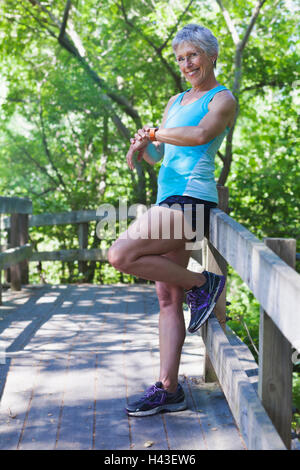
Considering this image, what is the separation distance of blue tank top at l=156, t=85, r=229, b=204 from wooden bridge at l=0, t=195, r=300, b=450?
6.9 inches

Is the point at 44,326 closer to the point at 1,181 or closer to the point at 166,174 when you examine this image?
the point at 166,174

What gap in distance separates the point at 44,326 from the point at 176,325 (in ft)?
7.03

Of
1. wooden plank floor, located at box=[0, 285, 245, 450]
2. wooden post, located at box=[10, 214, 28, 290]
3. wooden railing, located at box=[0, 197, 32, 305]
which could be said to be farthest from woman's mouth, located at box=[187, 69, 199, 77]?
wooden post, located at box=[10, 214, 28, 290]

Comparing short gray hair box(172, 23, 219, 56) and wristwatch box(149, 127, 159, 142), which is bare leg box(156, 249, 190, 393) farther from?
short gray hair box(172, 23, 219, 56)

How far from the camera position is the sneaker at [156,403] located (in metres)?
2.67

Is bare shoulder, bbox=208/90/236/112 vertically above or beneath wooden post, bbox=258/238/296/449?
above

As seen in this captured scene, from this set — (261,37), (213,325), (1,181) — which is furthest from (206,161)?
(1,181)

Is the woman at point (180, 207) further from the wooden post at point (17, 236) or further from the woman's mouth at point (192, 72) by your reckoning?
the wooden post at point (17, 236)

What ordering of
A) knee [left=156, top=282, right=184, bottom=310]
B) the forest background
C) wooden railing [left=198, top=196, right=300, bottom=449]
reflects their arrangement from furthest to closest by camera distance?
the forest background
knee [left=156, top=282, right=184, bottom=310]
wooden railing [left=198, top=196, right=300, bottom=449]

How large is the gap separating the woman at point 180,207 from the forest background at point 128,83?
19.1 feet

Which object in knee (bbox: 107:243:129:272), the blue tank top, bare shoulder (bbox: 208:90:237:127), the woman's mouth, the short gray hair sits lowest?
knee (bbox: 107:243:129:272)

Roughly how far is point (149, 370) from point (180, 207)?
121cm

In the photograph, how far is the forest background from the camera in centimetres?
907

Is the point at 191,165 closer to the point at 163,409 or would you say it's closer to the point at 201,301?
the point at 201,301
